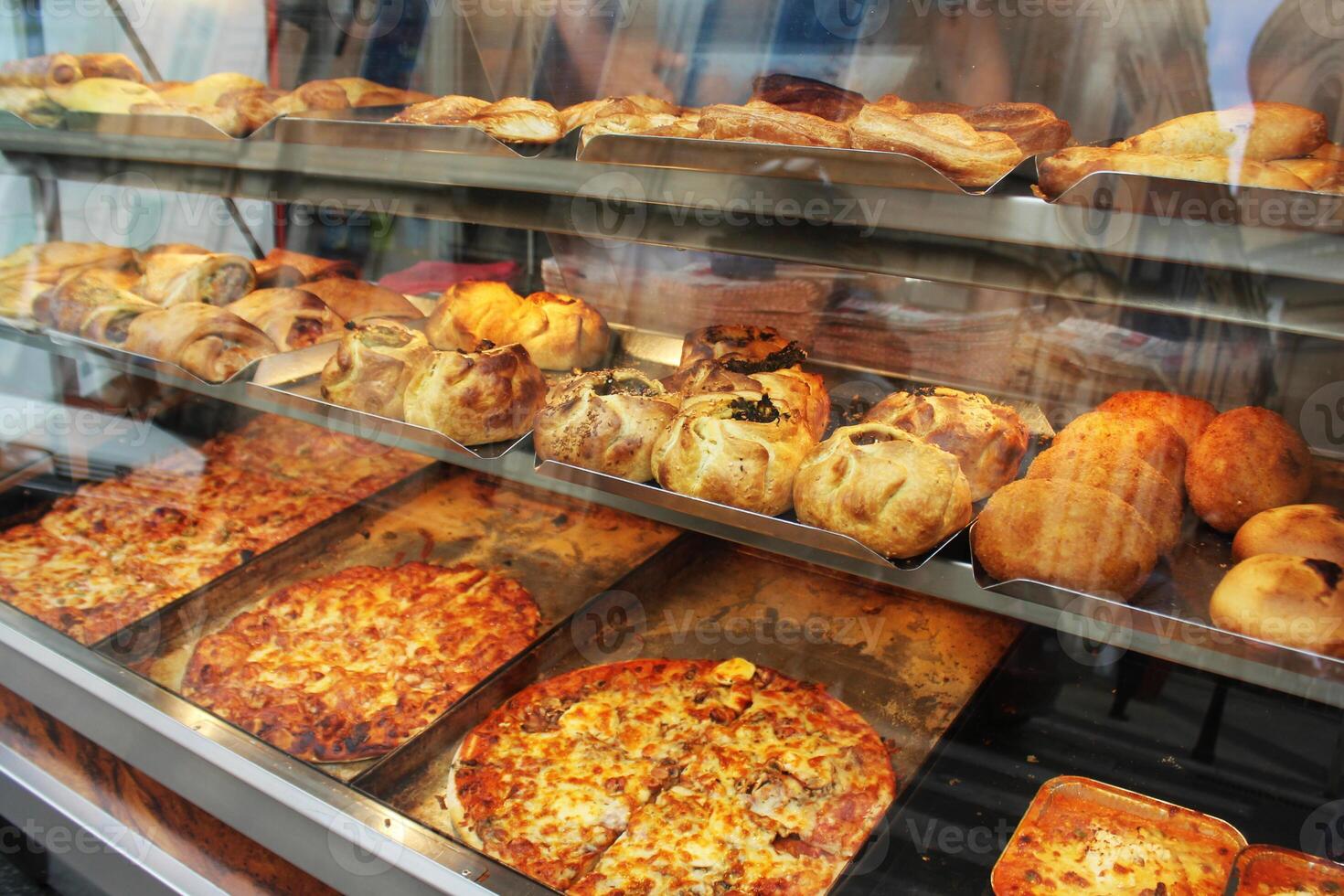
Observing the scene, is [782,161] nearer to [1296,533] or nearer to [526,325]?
[1296,533]

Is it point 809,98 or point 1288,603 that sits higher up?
point 809,98

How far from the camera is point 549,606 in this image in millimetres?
2959

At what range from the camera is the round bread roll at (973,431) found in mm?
1983

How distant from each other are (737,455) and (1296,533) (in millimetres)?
989

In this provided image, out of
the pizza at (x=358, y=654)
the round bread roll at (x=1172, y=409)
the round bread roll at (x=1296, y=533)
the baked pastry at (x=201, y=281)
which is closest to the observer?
the round bread roll at (x=1296, y=533)

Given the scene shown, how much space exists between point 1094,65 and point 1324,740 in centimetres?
163

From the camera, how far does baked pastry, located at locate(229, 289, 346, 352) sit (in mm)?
2971

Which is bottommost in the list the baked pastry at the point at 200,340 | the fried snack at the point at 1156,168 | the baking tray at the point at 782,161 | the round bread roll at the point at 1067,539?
the baked pastry at the point at 200,340

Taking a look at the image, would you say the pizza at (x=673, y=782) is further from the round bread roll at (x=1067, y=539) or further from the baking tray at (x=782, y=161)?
the baking tray at (x=782, y=161)

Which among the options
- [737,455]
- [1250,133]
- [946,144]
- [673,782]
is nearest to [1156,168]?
[1250,133]

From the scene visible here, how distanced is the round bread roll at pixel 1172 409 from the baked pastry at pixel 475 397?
136cm

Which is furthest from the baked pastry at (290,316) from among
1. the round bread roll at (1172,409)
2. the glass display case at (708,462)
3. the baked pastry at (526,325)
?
the round bread roll at (1172,409)

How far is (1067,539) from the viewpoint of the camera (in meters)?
1.68

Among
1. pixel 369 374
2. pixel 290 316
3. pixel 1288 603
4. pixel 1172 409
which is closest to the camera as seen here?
Answer: pixel 1288 603
